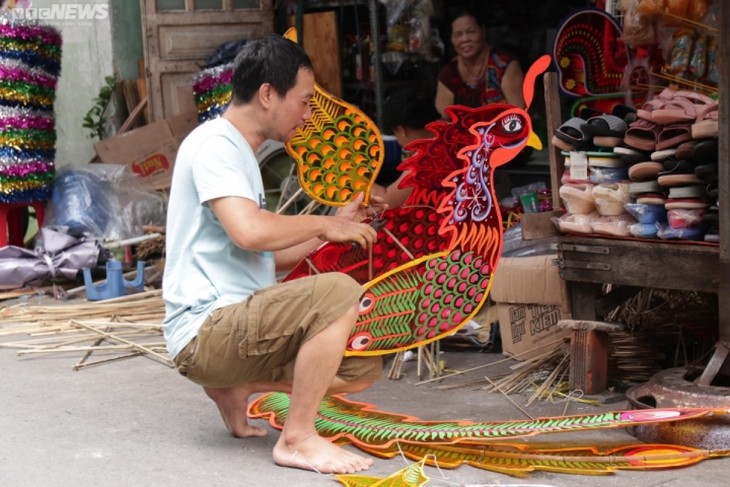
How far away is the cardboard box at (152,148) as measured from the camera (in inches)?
312

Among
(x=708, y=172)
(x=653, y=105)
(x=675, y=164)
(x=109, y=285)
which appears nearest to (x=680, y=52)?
(x=653, y=105)

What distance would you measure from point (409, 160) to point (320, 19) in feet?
13.0

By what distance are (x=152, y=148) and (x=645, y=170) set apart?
15.3 ft

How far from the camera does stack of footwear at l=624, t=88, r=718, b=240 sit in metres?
3.86

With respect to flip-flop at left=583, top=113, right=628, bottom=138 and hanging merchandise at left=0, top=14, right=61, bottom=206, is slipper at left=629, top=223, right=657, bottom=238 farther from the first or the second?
hanging merchandise at left=0, top=14, right=61, bottom=206

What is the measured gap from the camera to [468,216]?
13.1ft

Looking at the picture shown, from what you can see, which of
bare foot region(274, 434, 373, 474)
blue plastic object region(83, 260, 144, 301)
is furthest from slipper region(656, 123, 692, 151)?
blue plastic object region(83, 260, 144, 301)

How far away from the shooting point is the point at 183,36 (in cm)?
820

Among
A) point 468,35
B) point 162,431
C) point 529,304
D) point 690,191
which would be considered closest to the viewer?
point 690,191

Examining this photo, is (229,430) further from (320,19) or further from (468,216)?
(320,19)

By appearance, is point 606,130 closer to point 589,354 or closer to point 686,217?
point 686,217

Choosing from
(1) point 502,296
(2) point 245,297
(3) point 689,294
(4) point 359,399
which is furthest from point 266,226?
(3) point 689,294

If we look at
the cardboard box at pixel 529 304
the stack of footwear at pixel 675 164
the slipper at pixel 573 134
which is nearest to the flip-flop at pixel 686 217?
the stack of footwear at pixel 675 164

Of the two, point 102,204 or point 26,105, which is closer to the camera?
point 26,105
